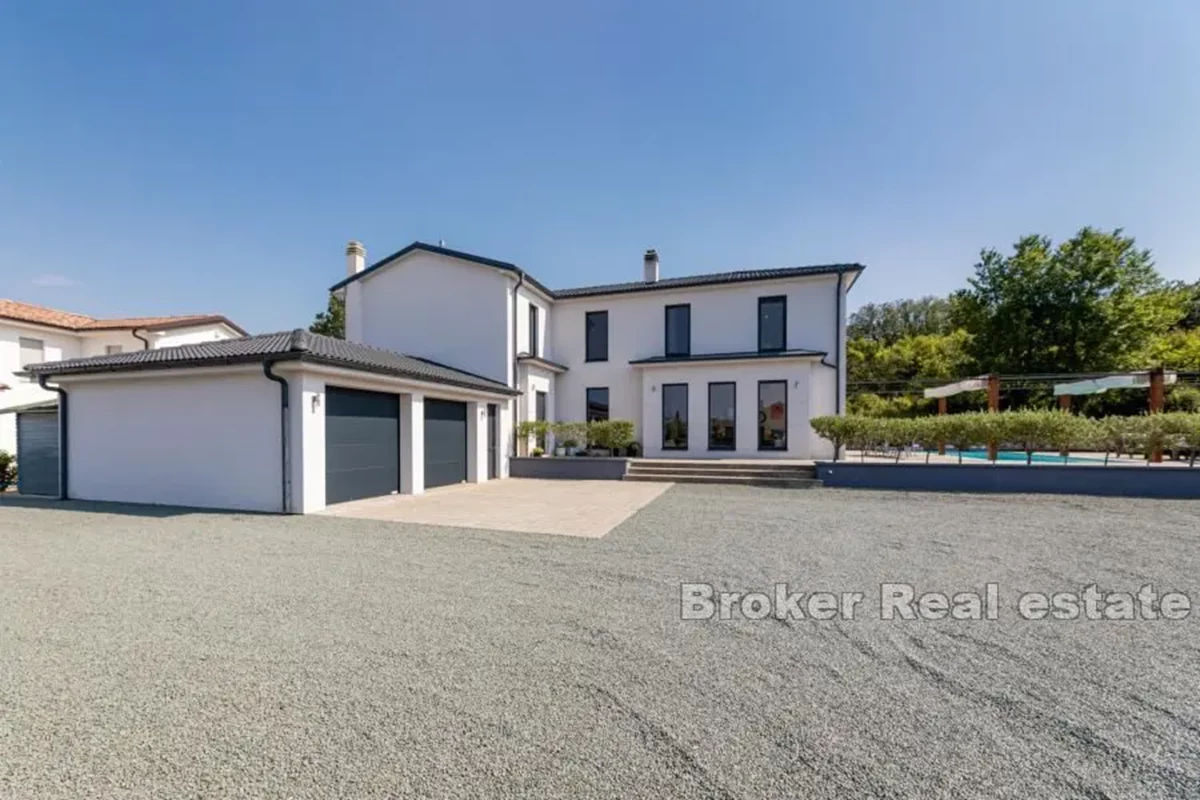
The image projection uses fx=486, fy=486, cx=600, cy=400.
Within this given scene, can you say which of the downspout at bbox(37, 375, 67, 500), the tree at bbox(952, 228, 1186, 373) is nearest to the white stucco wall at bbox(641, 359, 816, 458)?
the downspout at bbox(37, 375, 67, 500)

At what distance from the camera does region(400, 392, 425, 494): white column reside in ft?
37.3

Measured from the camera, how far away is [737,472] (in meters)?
13.3

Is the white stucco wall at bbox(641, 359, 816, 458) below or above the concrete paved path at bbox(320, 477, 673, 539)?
above

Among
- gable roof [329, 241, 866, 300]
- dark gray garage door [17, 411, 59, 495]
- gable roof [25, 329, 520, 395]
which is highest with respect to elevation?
gable roof [329, 241, 866, 300]

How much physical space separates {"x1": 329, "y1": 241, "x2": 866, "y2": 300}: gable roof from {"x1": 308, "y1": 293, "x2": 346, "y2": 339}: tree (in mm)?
17570

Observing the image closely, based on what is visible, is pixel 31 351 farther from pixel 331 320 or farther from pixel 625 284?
pixel 625 284

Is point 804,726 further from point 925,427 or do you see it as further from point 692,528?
point 925,427

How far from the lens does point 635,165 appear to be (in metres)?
13.5

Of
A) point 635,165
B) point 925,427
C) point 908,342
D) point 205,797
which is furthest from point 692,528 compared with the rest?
point 908,342

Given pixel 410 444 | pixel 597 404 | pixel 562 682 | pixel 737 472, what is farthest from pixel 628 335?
pixel 562 682

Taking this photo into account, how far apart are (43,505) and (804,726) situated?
1418 cm

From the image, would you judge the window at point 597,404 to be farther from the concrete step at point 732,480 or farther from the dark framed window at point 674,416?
the concrete step at point 732,480

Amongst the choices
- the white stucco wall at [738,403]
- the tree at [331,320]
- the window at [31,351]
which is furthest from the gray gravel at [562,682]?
the tree at [331,320]

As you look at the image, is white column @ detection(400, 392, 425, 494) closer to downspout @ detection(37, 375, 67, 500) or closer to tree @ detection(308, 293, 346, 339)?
downspout @ detection(37, 375, 67, 500)
